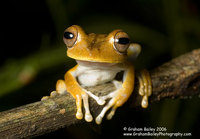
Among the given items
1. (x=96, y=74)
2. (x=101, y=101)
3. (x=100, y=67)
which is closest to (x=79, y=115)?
(x=101, y=101)

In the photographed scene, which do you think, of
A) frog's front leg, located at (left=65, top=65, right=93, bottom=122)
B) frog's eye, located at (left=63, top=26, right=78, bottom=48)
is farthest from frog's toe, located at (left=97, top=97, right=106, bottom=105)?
frog's eye, located at (left=63, top=26, right=78, bottom=48)

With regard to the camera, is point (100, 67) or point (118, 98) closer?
point (118, 98)

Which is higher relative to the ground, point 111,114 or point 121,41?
point 121,41

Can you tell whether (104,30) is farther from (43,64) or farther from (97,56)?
(97,56)

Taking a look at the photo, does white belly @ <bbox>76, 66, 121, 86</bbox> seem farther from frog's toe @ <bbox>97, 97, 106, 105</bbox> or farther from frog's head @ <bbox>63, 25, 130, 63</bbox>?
frog's toe @ <bbox>97, 97, 106, 105</bbox>

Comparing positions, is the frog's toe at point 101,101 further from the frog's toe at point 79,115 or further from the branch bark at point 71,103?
the frog's toe at point 79,115

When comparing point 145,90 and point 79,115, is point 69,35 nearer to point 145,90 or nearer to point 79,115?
point 79,115

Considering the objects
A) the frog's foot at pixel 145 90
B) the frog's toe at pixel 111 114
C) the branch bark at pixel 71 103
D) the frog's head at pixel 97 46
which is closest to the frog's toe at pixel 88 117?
the branch bark at pixel 71 103

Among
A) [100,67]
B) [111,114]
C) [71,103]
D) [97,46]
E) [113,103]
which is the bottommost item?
[111,114]
